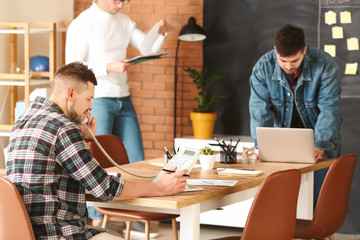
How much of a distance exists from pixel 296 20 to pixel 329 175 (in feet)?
8.11

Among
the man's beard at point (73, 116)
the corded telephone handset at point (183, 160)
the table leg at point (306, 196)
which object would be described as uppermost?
the man's beard at point (73, 116)

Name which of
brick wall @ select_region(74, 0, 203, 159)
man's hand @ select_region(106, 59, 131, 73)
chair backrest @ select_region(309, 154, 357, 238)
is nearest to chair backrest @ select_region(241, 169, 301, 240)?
chair backrest @ select_region(309, 154, 357, 238)

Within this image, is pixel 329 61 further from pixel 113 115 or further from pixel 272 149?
pixel 113 115

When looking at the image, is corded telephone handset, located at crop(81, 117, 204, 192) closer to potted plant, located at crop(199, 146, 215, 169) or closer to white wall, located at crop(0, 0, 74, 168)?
potted plant, located at crop(199, 146, 215, 169)

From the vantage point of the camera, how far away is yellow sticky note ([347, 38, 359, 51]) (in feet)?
17.1

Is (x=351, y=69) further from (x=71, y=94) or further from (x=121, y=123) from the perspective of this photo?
(x=71, y=94)

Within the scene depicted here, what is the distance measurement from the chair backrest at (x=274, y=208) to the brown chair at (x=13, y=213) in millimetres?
910

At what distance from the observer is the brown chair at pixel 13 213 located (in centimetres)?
246

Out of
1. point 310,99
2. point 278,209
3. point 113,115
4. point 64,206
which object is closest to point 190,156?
point 278,209

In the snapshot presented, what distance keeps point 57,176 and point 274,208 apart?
37.4 inches

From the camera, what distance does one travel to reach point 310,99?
13.3 ft

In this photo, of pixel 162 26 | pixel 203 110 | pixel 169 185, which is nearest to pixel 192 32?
pixel 162 26

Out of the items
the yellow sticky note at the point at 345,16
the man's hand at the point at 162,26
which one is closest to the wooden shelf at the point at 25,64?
the man's hand at the point at 162,26

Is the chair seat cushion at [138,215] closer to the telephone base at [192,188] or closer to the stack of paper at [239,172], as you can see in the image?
the stack of paper at [239,172]
